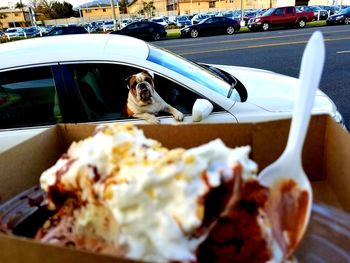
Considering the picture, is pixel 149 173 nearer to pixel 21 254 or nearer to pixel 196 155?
pixel 196 155

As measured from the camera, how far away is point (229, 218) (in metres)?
0.88

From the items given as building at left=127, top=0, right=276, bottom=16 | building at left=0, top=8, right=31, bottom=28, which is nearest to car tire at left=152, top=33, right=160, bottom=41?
building at left=127, top=0, right=276, bottom=16

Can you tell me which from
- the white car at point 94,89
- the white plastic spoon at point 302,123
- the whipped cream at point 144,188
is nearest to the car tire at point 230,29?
the white car at point 94,89

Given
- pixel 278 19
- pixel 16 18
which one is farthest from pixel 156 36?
pixel 16 18

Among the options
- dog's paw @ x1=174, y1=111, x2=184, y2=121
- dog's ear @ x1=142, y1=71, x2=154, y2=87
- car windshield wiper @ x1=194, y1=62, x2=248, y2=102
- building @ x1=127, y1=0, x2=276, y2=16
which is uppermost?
dog's ear @ x1=142, y1=71, x2=154, y2=87

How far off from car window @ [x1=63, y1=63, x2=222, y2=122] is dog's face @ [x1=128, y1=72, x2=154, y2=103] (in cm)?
4

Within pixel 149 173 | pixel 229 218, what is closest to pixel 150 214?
pixel 149 173

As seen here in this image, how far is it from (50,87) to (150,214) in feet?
6.64

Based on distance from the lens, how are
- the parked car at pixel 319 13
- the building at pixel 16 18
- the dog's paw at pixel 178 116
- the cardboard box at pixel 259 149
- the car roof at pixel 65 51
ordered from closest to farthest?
the cardboard box at pixel 259 149 < the car roof at pixel 65 51 < the dog's paw at pixel 178 116 < the parked car at pixel 319 13 < the building at pixel 16 18

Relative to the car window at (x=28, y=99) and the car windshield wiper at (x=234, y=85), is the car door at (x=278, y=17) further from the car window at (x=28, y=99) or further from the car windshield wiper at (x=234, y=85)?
the car window at (x=28, y=99)

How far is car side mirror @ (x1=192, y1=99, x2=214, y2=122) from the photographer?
252cm

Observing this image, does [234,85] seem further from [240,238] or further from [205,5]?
[205,5]

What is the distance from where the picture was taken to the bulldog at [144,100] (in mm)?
2760

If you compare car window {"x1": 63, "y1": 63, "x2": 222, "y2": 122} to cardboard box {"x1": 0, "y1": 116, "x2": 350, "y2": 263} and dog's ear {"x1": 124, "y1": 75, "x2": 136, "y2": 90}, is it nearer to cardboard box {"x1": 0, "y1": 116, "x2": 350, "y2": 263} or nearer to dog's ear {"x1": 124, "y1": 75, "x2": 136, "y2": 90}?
dog's ear {"x1": 124, "y1": 75, "x2": 136, "y2": 90}
